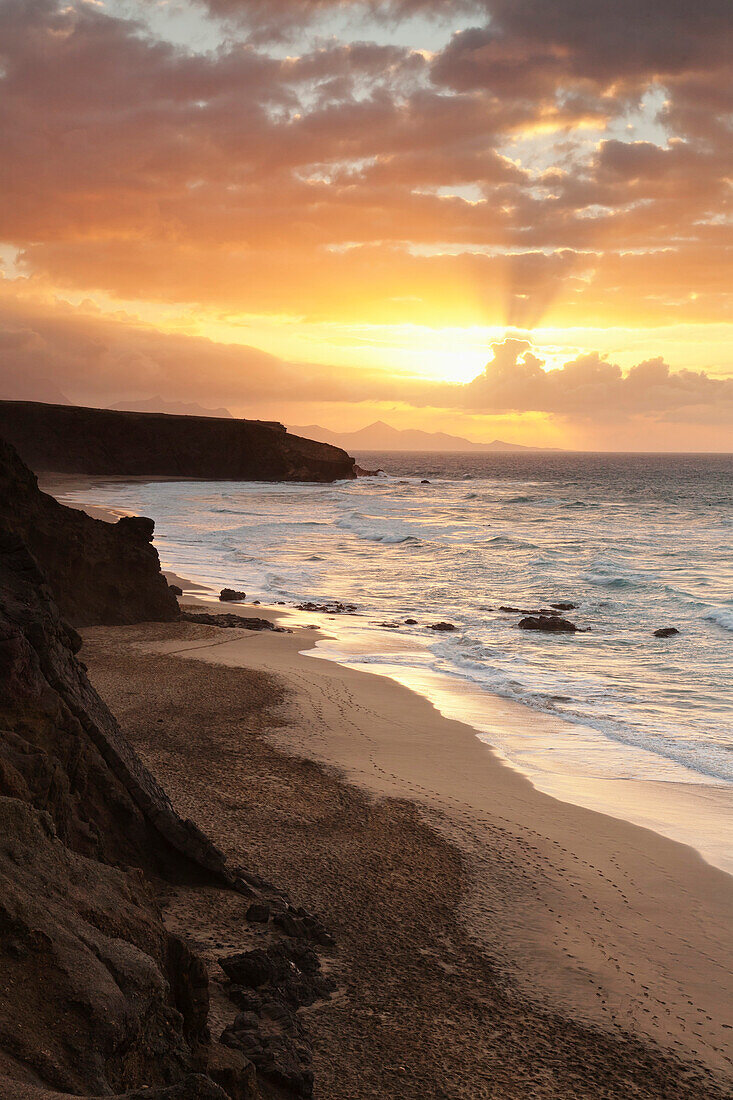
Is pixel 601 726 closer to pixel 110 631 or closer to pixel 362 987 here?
pixel 362 987

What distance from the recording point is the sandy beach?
505 centimetres

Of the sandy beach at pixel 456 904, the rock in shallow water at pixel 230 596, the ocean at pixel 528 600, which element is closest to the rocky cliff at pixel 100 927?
the sandy beach at pixel 456 904

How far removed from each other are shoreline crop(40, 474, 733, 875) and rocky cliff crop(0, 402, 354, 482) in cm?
8594

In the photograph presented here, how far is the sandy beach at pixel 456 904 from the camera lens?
5.05 m

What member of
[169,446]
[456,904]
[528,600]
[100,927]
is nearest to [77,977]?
[100,927]

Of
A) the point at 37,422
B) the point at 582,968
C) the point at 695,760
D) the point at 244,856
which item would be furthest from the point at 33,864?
the point at 37,422

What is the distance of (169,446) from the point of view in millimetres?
100562

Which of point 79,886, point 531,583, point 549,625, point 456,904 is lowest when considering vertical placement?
point 456,904

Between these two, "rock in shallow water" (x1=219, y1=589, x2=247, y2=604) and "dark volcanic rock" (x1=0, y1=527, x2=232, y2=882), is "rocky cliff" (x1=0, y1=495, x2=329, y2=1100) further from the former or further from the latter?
"rock in shallow water" (x1=219, y1=589, x2=247, y2=604)

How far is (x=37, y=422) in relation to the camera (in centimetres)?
9606

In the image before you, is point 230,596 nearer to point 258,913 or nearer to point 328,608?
point 328,608

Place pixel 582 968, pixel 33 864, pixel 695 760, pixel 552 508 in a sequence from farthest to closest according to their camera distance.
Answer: pixel 552 508 < pixel 695 760 < pixel 582 968 < pixel 33 864

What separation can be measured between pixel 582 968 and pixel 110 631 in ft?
42.8

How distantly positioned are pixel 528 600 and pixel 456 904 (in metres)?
19.9
